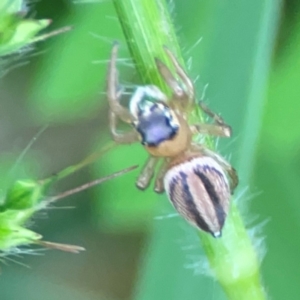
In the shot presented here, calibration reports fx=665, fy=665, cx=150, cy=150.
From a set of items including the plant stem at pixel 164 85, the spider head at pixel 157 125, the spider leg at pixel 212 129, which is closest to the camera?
the plant stem at pixel 164 85

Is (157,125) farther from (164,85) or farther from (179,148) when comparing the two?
(164,85)

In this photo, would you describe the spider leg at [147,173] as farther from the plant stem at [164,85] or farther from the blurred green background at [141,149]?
the plant stem at [164,85]

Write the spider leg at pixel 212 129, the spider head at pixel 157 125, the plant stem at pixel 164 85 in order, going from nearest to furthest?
the plant stem at pixel 164 85
the spider leg at pixel 212 129
the spider head at pixel 157 125

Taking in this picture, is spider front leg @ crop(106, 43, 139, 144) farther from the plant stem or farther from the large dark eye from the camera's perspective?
the plant stem

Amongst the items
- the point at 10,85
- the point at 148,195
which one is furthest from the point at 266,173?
the point at 10,85

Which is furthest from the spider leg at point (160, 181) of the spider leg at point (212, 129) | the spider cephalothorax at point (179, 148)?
the spider leg at point (212, 129)

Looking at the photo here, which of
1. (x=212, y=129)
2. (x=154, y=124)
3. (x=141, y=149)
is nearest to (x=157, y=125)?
(x=154, y=124)

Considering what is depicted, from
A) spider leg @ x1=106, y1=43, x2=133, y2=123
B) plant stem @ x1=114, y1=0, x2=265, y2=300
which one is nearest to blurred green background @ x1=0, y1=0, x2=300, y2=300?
spider leg @ x1=106, y1=43, x2=133, y2=123
